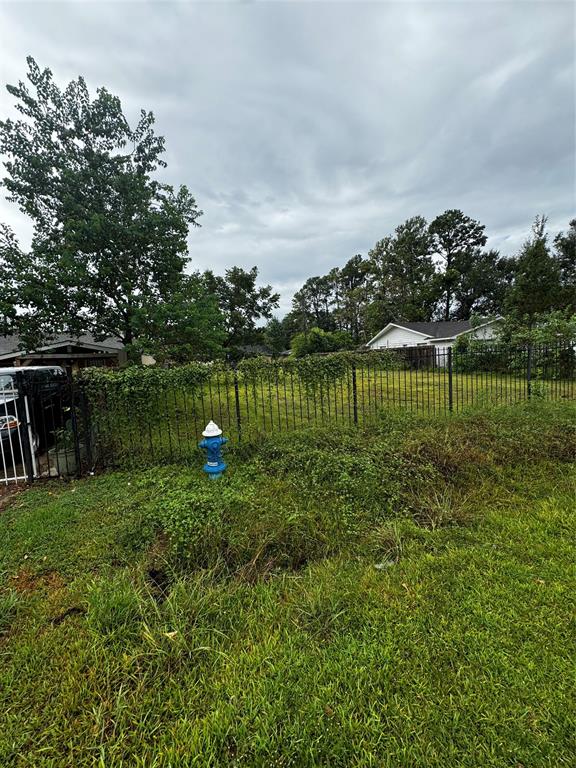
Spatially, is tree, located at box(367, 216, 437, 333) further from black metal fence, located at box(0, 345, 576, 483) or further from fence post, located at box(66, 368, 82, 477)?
fence post, located at box(66, 368, 82, 477)

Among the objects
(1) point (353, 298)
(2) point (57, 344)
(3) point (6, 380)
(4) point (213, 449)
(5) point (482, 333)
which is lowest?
(4) point (213, 449)

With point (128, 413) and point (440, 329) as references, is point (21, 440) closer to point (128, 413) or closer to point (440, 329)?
point (128, 413)

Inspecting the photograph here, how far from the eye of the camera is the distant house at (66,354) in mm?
12688

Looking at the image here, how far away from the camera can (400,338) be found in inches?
993

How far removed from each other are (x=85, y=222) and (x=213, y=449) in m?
7.18

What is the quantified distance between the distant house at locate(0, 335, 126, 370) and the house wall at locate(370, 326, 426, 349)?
56.3ft

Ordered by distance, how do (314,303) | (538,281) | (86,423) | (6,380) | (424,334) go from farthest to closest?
(314,303) < (424,334) < (538,281) < (6,380) < (86,423)

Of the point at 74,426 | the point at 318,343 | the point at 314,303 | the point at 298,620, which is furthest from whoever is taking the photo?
the point at 314,303

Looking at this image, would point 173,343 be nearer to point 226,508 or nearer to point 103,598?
point 226,508

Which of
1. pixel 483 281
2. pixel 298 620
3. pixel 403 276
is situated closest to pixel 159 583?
pixel 298 620

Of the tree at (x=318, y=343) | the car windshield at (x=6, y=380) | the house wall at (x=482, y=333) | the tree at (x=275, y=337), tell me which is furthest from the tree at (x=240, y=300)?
the car windshield at (x=6, y=380)

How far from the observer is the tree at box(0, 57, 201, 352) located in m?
7.90

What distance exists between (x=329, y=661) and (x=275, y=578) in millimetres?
848

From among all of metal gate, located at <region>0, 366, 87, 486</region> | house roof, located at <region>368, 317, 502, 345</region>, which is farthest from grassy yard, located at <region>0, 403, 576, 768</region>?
house roof, located at <region>368, 317, 502, 345</region>
